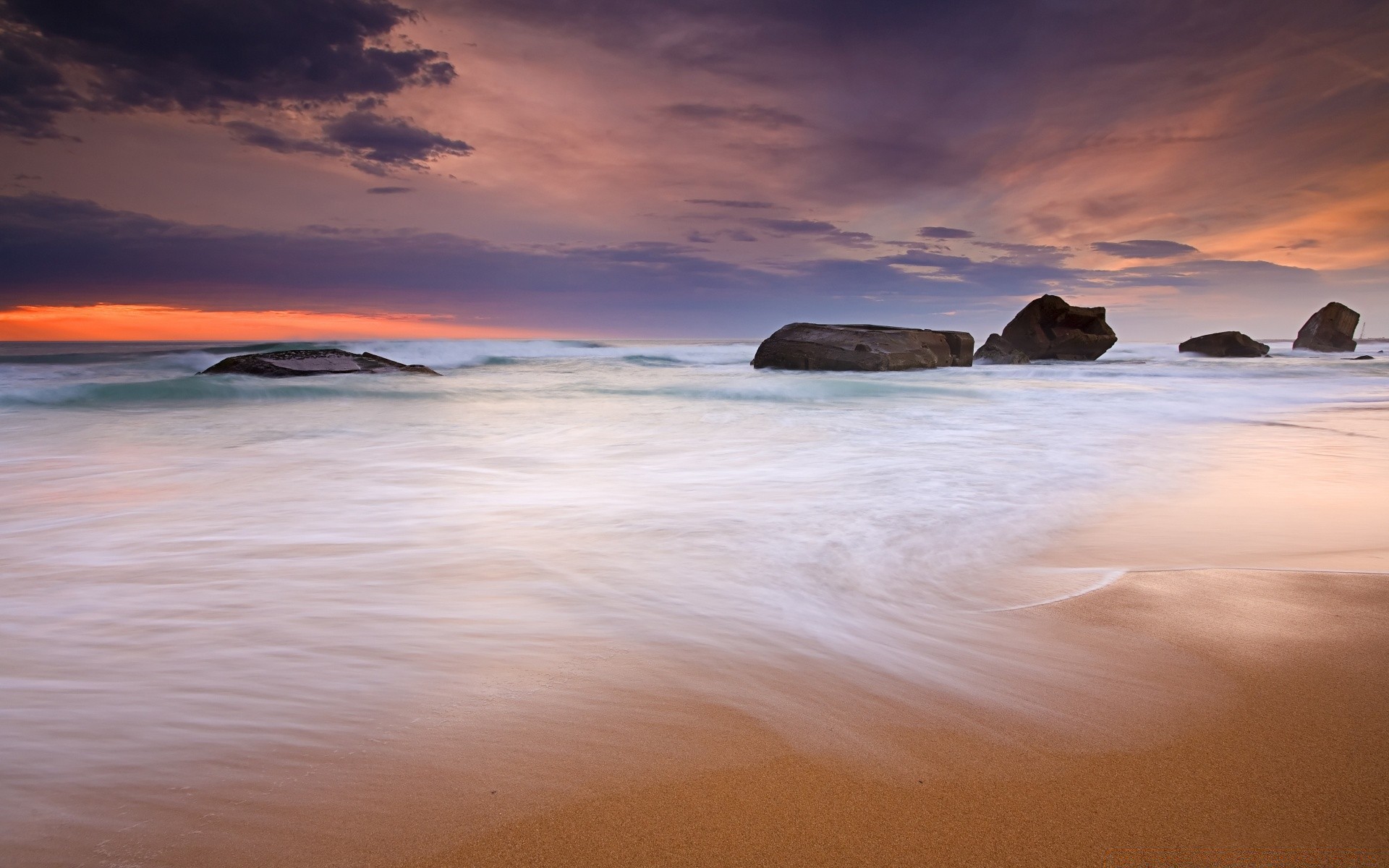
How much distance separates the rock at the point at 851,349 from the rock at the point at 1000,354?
16.4 ft

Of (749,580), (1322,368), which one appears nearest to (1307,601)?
(749,580)

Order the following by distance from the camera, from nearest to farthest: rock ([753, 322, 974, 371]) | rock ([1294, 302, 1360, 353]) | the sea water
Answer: the sea water
rock ([753, 322, 974, 371])
rock ([1294, 302, 1360, 353])

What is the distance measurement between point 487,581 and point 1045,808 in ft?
6.41

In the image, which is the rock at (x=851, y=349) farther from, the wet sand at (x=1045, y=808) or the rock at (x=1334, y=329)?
the rock at (x=1334, y=329)

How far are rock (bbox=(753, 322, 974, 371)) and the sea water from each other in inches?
389

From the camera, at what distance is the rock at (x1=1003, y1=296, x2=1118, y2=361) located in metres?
26.1

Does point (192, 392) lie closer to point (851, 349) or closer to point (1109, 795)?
point (1109, 795)

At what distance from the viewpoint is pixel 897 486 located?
176 inches

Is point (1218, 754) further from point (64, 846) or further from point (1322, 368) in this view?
point (1322, 368)

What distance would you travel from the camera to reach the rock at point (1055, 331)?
26.1 m

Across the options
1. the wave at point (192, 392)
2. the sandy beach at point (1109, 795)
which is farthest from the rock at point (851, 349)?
the sandy beach at point (1109, 795)

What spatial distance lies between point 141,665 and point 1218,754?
2500mm

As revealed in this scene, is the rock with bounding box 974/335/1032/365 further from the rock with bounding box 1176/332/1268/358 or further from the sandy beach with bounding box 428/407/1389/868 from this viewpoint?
the sandy beach with bounding box 428/407/1389/868

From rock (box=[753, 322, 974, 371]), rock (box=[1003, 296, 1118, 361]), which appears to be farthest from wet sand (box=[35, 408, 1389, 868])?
rock (box=[1003, 296, 1118, 361])
